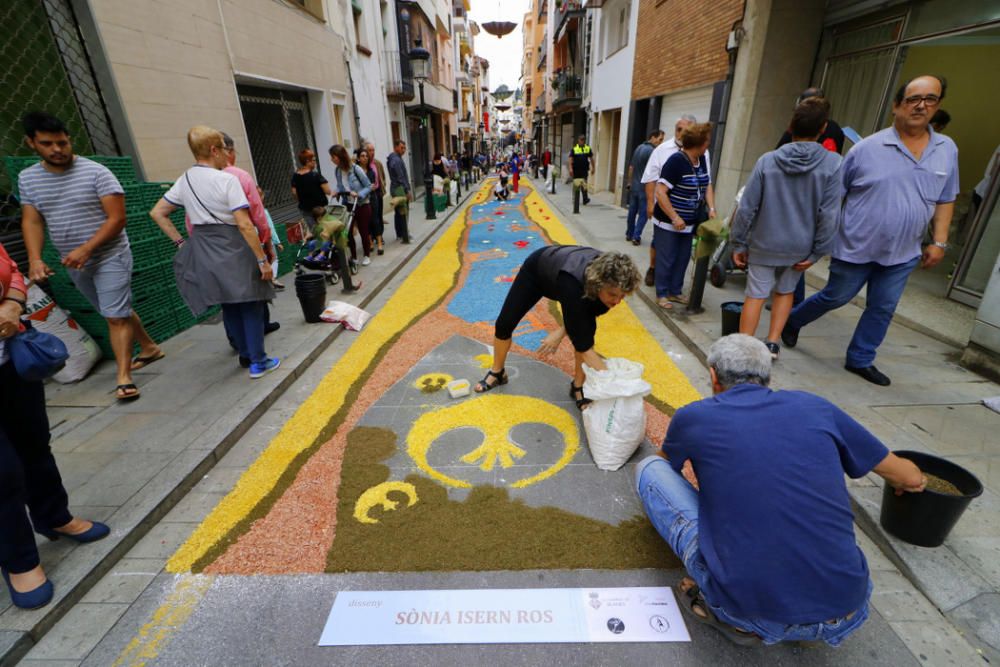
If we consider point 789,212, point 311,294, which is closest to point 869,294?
point 789,212

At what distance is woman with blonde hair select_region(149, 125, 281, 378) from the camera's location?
340cm

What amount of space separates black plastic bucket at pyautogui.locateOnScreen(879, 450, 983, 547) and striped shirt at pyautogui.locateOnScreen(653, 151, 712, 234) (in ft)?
10.7

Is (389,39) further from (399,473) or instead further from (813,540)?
(813,540)

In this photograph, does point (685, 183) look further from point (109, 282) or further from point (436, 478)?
point (109, 282)

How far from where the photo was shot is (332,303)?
18.0ft

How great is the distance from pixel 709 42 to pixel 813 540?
9.39 meters

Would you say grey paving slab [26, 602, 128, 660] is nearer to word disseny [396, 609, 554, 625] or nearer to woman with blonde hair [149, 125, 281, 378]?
word disseny [396, 609, 554, 625]

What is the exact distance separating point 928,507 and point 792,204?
2223mm

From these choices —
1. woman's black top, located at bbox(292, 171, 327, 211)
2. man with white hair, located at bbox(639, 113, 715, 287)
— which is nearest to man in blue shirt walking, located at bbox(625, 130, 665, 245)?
man with white hair, located at bbox(639, 113, 715, 287)

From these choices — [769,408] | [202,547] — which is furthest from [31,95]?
[769,408]

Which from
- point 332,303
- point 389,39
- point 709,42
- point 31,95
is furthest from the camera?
point 389,39

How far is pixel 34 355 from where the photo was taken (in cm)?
193

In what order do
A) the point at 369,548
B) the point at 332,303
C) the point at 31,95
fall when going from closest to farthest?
the point at 369,548, the point at 31,95, the point at 332,303

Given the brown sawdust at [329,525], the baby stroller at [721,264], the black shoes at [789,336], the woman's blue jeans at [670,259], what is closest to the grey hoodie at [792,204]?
the black shoes at [789,336]
